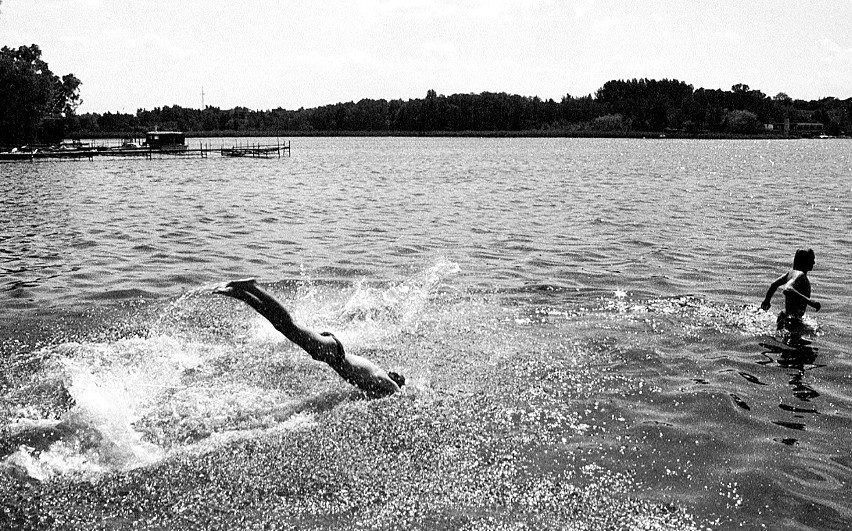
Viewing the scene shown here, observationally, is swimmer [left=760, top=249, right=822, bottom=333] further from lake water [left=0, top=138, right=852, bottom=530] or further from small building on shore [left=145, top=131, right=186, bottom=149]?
small building on shore [left=145, top=131, right=186, bottom=149]

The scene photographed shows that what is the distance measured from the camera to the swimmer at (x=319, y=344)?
9648 mm

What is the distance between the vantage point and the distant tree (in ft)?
303

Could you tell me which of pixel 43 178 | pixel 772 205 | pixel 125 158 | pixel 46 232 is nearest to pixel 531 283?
pixel 46 232

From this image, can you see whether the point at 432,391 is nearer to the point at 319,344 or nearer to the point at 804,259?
the point at 319,344

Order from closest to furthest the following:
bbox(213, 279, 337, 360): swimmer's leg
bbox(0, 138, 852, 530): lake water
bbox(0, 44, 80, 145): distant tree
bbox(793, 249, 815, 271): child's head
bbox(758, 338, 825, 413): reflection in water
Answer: bbox(0, 138, 852, 530): lake water → bbox(213, 279, 337, 360): swimmer's leg → bbox(758, 338, 825, 413): reflection in water → bbox(793, 249, 815, 271): child's head → bbox(0, 44, 80, 145): distant tree

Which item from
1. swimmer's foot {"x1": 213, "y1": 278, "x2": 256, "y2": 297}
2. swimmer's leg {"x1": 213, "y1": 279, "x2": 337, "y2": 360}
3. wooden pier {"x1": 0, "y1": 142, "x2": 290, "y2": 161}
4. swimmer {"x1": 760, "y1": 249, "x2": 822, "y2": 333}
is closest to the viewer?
swimmer's foot {"x1": 213, "y1": 278, "x2": 256, "y2": 297}

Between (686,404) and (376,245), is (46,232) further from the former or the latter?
(686,404)

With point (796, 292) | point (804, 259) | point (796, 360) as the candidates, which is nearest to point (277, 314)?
point (796, 360)

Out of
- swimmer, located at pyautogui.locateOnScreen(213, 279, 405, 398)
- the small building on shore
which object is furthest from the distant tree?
swimmer, located at pyautogui.locateOnScreen(213, 279, 405, 398)

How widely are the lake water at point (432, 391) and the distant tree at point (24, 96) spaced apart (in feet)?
257

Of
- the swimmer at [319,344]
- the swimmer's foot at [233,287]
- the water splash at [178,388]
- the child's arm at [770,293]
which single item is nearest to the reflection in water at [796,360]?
the child's arm at [770,293]

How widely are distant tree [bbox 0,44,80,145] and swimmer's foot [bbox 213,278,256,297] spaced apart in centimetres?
9702

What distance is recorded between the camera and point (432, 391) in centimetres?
1111

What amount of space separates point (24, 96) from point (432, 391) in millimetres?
99611
